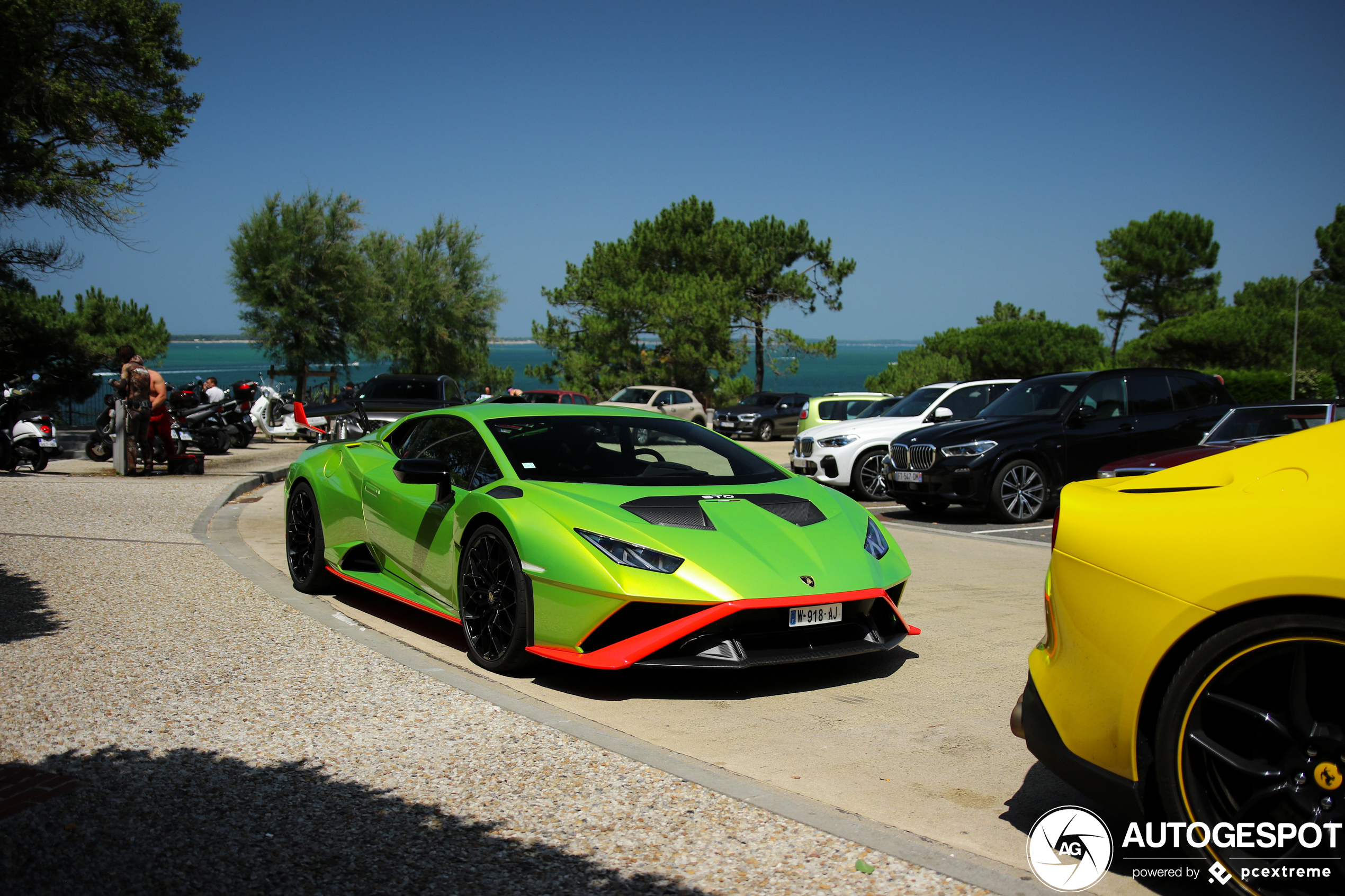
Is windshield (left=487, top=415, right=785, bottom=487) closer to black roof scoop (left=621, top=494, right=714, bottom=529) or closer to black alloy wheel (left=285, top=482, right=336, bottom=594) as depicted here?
black roof scoop (left=621, top=494, right=714, bottom=529)

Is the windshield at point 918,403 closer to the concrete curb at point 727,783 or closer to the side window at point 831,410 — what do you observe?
the side window at point 831,410

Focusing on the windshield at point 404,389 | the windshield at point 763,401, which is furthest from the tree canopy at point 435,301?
the windshield at point 404,389

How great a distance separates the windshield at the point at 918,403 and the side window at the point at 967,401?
25 cm

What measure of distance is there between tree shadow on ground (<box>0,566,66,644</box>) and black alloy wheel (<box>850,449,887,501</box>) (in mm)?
9827

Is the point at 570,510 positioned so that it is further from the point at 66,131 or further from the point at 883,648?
the point at 66,131

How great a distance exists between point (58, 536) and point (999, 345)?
5558 cm

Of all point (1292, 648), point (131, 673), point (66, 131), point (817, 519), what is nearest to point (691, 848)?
point (1292, 648)

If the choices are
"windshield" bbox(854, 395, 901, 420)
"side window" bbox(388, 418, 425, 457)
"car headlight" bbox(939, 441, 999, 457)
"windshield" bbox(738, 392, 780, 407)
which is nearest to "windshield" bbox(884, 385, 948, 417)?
"windshield" bbox(854, 395, 901, 420)

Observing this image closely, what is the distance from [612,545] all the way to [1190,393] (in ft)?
32.7

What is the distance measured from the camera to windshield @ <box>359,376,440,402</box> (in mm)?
17328

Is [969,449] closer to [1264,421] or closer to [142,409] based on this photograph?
[1264,421]

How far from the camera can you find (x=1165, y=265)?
57.2 metres

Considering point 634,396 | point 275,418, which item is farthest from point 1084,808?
point 634,396

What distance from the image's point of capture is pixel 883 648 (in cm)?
481
